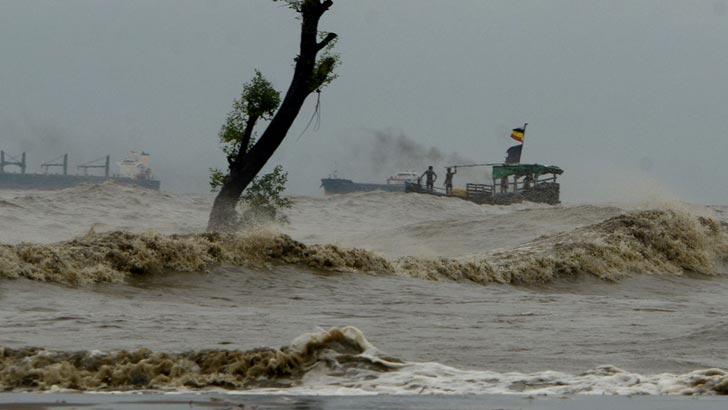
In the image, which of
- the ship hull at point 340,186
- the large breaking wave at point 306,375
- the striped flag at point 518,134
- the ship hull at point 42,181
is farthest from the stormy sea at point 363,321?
the ship hull at point 42,181

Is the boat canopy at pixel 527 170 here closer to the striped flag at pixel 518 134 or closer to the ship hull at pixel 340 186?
the striped flag at pixel 518 134

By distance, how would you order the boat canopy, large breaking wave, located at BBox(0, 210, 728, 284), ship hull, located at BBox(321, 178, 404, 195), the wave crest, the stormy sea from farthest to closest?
ship hull, located at BBox(321, 178, 404, 195), the boat canopy, large breaking wave, located at BBox(0, 210, 728, 284), the wave crest, the stormy sea

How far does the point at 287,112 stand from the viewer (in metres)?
21.7

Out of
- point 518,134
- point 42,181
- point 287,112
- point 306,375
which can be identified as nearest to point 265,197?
point 287,112

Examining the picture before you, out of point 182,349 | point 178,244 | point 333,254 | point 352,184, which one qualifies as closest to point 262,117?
point 333,254

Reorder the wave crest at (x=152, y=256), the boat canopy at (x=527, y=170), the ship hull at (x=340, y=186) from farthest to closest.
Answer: the ship hull at (x=340, y=186)
the boat canopy at (x=527, y=170)
the wave crest at (x=152, y=256)

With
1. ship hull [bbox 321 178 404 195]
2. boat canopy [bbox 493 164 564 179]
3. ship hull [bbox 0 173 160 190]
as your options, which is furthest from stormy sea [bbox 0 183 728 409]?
ship hull [bbox 0 173 160 190]

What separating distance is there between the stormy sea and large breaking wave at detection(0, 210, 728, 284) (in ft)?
0.12

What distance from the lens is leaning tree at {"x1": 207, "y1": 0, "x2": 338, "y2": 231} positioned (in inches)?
835

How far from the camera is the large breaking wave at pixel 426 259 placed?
1395 centimetres

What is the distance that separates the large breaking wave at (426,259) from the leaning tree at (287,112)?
405cm

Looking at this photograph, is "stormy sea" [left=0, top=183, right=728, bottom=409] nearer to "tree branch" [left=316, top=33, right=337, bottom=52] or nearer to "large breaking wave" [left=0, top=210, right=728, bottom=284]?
"large breaking wave" [left=0, top=210, right=728, bottom=284]

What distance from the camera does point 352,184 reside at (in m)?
122

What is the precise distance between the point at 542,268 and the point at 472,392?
13.1 metres
